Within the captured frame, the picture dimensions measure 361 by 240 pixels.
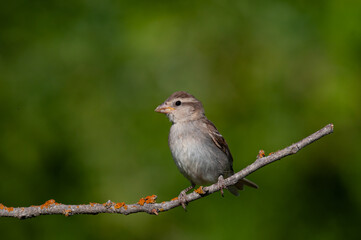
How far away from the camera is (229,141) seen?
6.01 meters

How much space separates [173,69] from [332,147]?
201 centimetres

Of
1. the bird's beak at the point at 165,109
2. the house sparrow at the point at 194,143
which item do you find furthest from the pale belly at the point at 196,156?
the bird's beak at the point at 165,109

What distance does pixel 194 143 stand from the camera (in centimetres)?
533

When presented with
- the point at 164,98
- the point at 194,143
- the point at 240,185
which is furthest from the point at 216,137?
the point at 164,98

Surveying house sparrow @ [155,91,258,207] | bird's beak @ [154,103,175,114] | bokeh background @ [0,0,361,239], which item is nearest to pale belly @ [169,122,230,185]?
house sparrow @ [155,91,258,207]

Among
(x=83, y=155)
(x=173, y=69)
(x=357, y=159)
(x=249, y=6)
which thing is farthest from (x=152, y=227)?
(x=249, y=6)

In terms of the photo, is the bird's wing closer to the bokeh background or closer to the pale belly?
the pale belly

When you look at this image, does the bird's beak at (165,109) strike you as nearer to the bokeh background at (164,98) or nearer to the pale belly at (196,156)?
the pale belly at (196,156)

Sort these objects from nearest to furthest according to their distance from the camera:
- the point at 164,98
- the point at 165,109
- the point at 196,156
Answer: the point at 196,156 → the point at 165,109 → the point at 164,98

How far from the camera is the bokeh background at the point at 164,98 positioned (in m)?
6.09

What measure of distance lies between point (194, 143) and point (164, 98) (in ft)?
4.19

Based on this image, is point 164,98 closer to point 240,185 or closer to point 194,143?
point 194,143

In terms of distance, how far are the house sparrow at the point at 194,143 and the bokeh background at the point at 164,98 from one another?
47 cm

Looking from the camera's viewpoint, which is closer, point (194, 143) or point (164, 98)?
point (194, 143)
